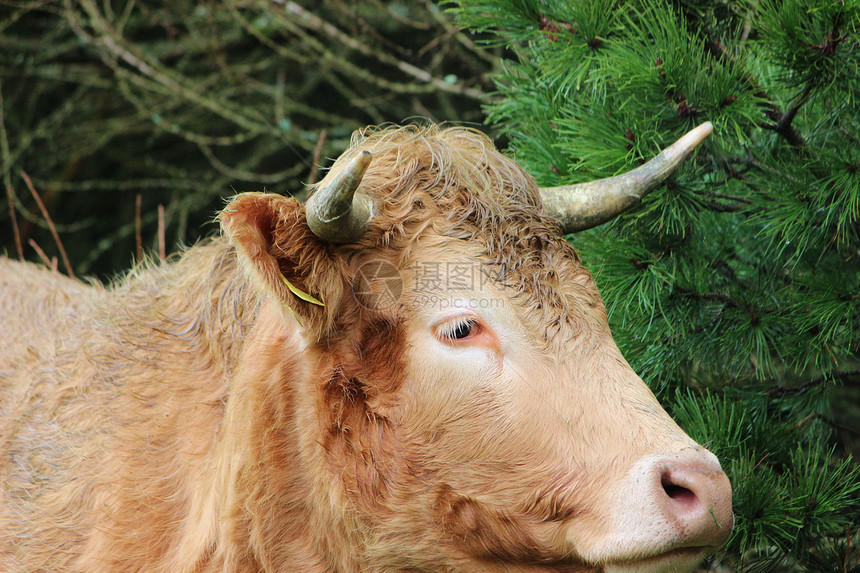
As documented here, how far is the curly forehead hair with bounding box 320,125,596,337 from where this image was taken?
7.35 ft

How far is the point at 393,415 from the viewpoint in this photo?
2188 millimetres

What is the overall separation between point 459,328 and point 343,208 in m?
0.47

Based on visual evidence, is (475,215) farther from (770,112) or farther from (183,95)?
(183,95)

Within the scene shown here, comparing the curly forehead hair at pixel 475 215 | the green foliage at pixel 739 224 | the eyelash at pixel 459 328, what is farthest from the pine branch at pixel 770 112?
the eyelash at pixel 459 328

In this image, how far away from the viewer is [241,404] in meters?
2.34

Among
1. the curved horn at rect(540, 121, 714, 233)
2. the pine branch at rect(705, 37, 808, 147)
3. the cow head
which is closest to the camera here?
the cow head

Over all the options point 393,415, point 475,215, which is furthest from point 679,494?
point 475,215

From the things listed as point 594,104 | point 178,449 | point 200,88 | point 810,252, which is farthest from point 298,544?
point 200,88

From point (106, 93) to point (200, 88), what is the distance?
1.74m

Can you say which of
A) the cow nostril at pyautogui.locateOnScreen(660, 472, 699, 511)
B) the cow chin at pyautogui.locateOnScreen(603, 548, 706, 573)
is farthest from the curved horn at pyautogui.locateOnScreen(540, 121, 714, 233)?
the cow chin at pyautogui.locateOnScreen(603, 548, 706, 573)

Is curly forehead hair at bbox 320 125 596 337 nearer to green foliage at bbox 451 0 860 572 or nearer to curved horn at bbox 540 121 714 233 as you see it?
curved horn at bbox 540 121 714 233

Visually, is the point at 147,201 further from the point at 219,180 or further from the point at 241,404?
the point at 241,404

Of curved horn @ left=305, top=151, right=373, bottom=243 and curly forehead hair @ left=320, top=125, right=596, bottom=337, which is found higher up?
curved horn @ left=305, top=151, right=373, bottom=243

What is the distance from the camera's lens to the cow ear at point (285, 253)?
2059 mm
